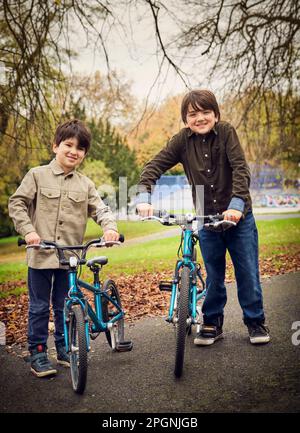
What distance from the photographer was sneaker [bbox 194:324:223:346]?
345 centimetres

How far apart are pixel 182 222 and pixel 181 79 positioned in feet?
10.5

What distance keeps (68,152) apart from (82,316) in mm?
1206

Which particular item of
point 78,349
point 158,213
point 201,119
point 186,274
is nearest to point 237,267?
point 186,274

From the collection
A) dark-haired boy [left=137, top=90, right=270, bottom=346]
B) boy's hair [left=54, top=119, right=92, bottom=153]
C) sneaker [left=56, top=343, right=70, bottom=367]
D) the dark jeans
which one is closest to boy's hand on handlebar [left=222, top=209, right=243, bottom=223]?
dark-haired boy [left=137, top=90, right=270, bottom=346]

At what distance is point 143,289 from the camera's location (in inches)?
251

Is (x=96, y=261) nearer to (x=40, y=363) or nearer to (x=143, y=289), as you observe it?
(x=40, y=363)

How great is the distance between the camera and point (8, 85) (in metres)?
5.30

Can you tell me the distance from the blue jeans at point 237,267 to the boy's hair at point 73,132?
45.1 inches

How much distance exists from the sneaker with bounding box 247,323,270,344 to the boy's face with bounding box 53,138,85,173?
1.82m

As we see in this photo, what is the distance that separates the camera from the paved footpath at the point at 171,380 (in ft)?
8.12

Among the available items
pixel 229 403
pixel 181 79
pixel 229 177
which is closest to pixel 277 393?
pixel 229 403

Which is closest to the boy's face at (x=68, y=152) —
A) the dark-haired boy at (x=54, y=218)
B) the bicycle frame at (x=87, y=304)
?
the dark-haired boy at (x=54, y=218)

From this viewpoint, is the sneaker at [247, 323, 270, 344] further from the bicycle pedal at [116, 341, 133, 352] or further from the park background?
the park background

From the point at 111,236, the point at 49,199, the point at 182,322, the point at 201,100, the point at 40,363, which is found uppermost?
the point at 201,100
